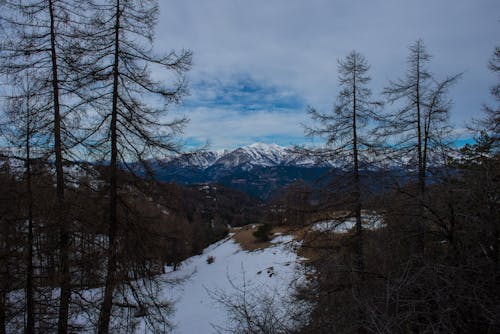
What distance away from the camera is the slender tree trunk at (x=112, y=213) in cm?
616

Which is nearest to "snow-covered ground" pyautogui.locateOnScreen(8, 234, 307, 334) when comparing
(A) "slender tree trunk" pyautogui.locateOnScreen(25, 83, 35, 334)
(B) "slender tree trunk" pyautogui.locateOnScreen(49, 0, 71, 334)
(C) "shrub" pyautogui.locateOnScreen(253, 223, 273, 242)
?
(B) "slender tree trunk" pyautogui.locateOnScreen(49, 0, 71, 334)

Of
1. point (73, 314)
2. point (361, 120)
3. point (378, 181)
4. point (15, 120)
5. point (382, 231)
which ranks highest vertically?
point (361, 120)

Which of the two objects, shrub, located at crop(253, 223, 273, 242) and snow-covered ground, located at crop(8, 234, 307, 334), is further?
shrub, located at crop(253, 223, 273, 242)

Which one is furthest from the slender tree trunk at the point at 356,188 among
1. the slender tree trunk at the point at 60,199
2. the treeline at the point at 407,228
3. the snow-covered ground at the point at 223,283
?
the slender tree trunk at the point at 60,199

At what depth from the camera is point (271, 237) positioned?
35.8 m

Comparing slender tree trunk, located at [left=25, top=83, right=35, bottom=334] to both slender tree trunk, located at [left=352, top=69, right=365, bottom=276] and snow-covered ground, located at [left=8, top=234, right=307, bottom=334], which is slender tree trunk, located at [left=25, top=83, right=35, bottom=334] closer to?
snow-covered ground, located at [left=8, top=234, right=307, bottom=334]

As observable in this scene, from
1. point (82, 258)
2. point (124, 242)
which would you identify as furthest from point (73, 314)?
point (124, 242)

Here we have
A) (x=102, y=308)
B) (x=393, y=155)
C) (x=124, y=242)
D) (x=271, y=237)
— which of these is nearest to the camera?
(x=102, y=308)

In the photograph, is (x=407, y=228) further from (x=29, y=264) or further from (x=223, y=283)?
(x=223, y=283)

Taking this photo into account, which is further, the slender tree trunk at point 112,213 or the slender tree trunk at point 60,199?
the slender tree trunk at point 112,213

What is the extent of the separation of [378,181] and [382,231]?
41.1 inches

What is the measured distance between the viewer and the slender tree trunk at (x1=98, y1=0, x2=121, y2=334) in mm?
6160

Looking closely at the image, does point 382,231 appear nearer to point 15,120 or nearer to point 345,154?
point 345,154

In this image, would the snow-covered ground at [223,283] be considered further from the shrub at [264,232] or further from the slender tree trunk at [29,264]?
the slender tree trunk at [29,264]
